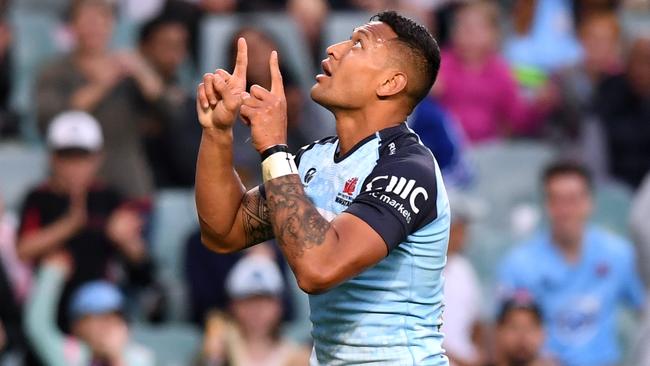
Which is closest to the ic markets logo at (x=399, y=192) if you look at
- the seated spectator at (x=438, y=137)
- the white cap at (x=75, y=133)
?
the white cap at (x=75, y=133)

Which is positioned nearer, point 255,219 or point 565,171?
point 255,219

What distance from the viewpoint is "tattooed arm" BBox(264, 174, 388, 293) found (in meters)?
3.82

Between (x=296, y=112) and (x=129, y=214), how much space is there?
141 centimetres

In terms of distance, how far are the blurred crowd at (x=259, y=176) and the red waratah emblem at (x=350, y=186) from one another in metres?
3.29

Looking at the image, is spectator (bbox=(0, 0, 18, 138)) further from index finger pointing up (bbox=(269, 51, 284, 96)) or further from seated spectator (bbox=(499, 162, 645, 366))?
index finger pointing up (bbox=(269, 51, 284, 96))

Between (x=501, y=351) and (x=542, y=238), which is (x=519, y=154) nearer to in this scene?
(x=542, y=238)

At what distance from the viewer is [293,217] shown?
12.8 feet

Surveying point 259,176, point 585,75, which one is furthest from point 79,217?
point 585,75

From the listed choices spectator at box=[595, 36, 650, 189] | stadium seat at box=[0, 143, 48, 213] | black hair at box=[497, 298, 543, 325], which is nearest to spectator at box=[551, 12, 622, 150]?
spectator at box=[595, 36, 650, 189]

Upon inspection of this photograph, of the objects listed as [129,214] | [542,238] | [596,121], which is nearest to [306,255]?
[129,214]

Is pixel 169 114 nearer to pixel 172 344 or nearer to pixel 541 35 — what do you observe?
pixel 172 344

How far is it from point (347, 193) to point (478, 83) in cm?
555

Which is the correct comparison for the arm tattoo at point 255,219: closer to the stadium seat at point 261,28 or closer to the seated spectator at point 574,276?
the seated spectator at point 574,276

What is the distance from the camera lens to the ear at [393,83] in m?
4.23
